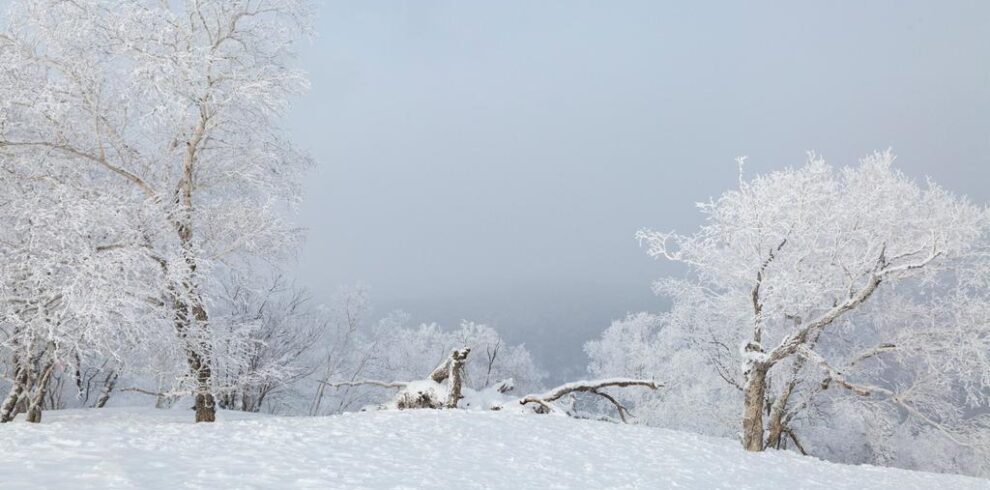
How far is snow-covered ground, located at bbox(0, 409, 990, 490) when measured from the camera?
613 centimetres

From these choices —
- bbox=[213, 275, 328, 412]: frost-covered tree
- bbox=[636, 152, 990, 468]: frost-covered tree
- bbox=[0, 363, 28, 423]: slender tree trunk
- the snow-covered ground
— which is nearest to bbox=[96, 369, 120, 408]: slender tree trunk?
bbox=[213, 275, 328, 412]: frost-covered tree

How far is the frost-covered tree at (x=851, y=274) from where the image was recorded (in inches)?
538

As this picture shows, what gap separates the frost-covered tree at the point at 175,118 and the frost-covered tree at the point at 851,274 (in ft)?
28.6

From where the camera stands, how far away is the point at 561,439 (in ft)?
35.8

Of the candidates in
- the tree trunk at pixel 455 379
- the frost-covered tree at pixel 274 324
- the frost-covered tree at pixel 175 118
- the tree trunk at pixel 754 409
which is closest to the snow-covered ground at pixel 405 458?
the tree trunk at pixel 754 409

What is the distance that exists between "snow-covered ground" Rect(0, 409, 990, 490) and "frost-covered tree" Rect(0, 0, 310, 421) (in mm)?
3095

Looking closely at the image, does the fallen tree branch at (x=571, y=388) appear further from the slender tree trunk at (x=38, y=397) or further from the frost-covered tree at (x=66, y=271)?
the slender tree trunk at (x=38, y=397)

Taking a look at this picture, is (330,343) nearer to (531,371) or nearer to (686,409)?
(686,409)

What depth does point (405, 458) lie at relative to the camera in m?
7.98

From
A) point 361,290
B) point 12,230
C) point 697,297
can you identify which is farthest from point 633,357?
point 12,230

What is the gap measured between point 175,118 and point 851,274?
1429cm

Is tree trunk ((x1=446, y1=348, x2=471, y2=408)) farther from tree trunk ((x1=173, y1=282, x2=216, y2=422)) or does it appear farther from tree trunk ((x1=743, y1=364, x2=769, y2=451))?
tree trunk ((x1=743, y1=364, x2=769, y2=451))

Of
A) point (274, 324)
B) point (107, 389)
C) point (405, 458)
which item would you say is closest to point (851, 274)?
point (405, 458)

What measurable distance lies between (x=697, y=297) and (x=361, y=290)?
17810 millimetres
